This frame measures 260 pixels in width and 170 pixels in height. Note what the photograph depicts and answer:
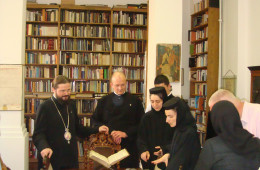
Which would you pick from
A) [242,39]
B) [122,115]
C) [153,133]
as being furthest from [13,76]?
[242,39]

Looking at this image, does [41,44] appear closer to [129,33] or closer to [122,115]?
[129,33]

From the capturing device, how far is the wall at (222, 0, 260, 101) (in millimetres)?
5711

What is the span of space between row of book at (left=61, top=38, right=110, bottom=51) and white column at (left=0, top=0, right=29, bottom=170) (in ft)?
9.36

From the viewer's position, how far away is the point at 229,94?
263 centimetres

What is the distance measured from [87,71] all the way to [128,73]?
3.28 ft

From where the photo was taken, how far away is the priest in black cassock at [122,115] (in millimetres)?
3384

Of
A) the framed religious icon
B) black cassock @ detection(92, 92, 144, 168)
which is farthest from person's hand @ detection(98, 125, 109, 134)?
the framed religious icon

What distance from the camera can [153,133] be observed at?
119 inches

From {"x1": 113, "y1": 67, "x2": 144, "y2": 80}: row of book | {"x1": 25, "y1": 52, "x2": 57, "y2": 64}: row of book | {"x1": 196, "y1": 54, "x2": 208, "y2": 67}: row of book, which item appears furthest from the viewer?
{"x1": 113, "y1": 67, "x2": 144, "y2": 80}: row of book

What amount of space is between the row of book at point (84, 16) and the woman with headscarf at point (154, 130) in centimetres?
443

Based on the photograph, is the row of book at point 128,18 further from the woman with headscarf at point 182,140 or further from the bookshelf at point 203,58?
the woman with headscarf at point 182,140

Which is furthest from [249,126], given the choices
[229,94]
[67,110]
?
[67,110]

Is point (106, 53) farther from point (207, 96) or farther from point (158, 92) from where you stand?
point (158, 92)

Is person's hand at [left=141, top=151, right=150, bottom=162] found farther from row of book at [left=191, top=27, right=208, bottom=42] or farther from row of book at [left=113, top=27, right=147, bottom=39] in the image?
row of book at [left=191, top=27, right=208, bottom=42]
